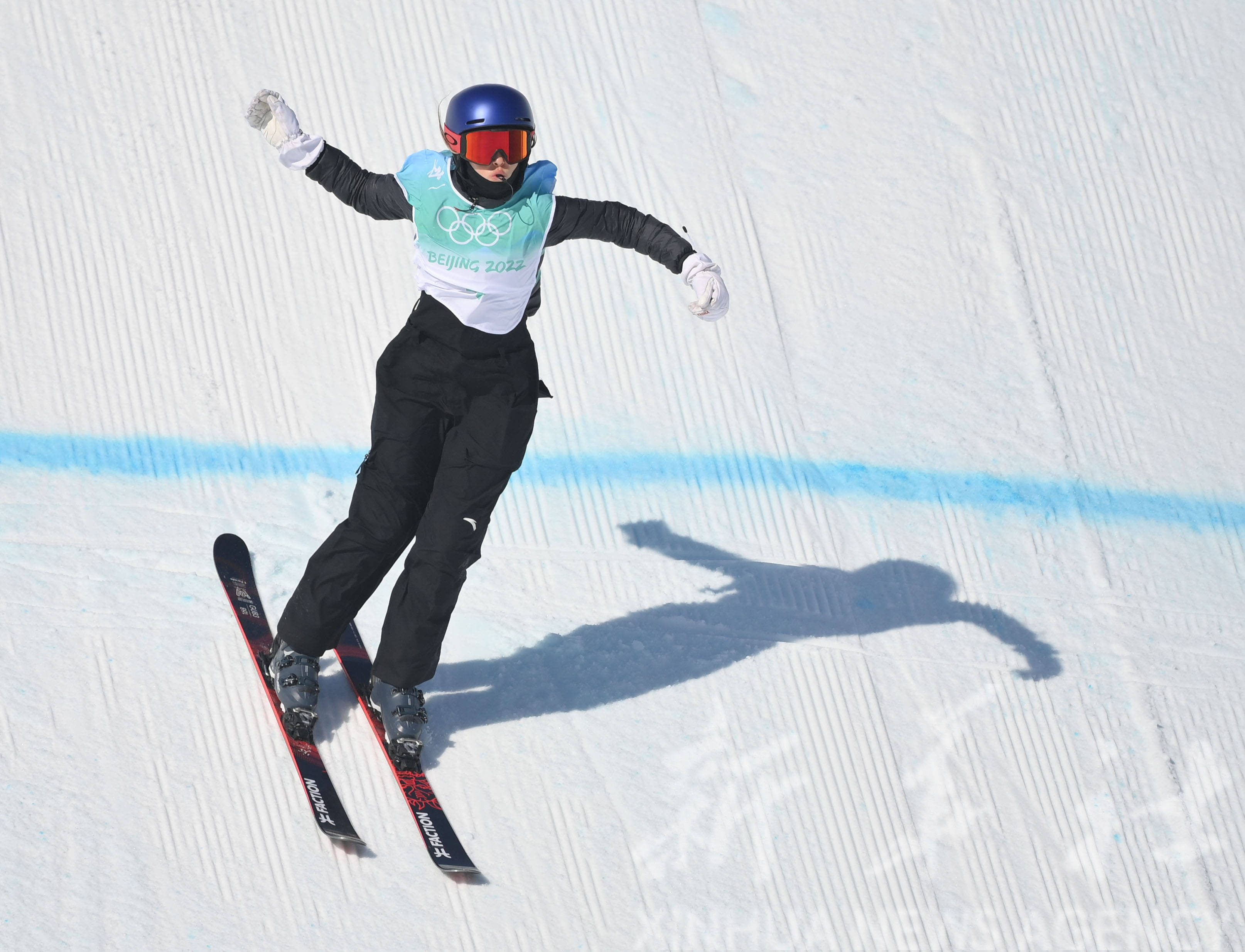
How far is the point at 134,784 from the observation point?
2.74 meters

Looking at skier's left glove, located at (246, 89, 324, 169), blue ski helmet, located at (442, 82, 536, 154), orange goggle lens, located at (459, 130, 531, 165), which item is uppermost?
skier's left glove, located at (246, 89, 324, 169)

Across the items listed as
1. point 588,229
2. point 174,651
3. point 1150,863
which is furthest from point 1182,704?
point 174,651

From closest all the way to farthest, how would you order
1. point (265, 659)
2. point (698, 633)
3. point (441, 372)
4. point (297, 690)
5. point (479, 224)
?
point (479, 224) < point (441, 372) < point (297, 690) < point (265, 659) < point (698, 633)

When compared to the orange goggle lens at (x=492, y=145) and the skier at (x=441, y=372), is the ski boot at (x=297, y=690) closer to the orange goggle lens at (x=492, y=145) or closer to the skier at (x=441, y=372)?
the skier at (x=441, y=372)

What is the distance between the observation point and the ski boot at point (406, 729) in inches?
111

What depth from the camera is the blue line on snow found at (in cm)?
328

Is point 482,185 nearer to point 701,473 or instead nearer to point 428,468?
point 428,468

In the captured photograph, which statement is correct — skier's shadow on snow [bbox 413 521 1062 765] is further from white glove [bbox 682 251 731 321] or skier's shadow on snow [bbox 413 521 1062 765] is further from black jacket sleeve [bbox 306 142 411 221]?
black jacket sleeve [bbox 306 142 411 221]

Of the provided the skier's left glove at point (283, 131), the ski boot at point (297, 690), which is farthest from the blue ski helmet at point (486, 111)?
the ski boot at point (297, 690)

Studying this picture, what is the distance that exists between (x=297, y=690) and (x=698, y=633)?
105 cm

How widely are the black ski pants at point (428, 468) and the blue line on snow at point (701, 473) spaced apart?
70 cm

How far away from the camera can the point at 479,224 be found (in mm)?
2492

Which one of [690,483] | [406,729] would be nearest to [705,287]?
[690,483]

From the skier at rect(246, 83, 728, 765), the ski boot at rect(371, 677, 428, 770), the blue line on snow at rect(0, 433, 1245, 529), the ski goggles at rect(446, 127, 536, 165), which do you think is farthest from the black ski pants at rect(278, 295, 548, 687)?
the blue line on snow at rect(0, 433, 1245, 529)
